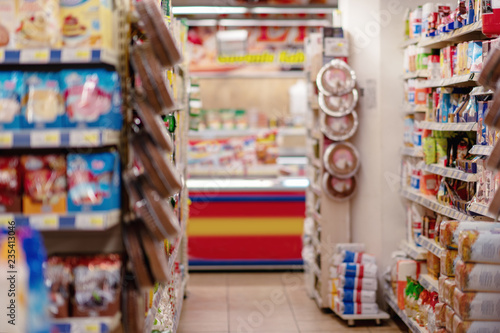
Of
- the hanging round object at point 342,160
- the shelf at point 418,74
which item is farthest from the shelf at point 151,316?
the shelf at point 418,74

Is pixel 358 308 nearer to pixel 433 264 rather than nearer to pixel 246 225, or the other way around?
pixel 433 264

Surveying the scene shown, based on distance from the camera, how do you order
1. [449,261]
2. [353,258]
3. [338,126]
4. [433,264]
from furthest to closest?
1. [338,126]
2. [353,258]
3. [433,264]
4. [449,261]

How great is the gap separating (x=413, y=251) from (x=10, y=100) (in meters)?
3.63

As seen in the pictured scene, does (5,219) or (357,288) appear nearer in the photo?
(5,219)

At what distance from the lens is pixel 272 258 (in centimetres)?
756

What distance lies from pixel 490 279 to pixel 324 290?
2.66 meters

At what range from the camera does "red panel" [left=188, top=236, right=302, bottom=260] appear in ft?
24.6

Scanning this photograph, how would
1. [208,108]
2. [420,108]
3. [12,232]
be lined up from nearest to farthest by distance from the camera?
[12,232] → [420,108] → [208,108]

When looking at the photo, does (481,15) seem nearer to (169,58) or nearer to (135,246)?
(169,58)

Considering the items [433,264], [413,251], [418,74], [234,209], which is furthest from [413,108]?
[234,209]

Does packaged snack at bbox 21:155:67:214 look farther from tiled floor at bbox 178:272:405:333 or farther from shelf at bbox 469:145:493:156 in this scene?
tiled floor at bbox 178:272:405:333

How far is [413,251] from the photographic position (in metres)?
5.23

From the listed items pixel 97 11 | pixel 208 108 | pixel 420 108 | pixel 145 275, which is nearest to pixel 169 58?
pixel 97 11

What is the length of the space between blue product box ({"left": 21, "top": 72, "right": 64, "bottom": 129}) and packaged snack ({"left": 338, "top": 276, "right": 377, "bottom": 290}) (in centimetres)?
356
